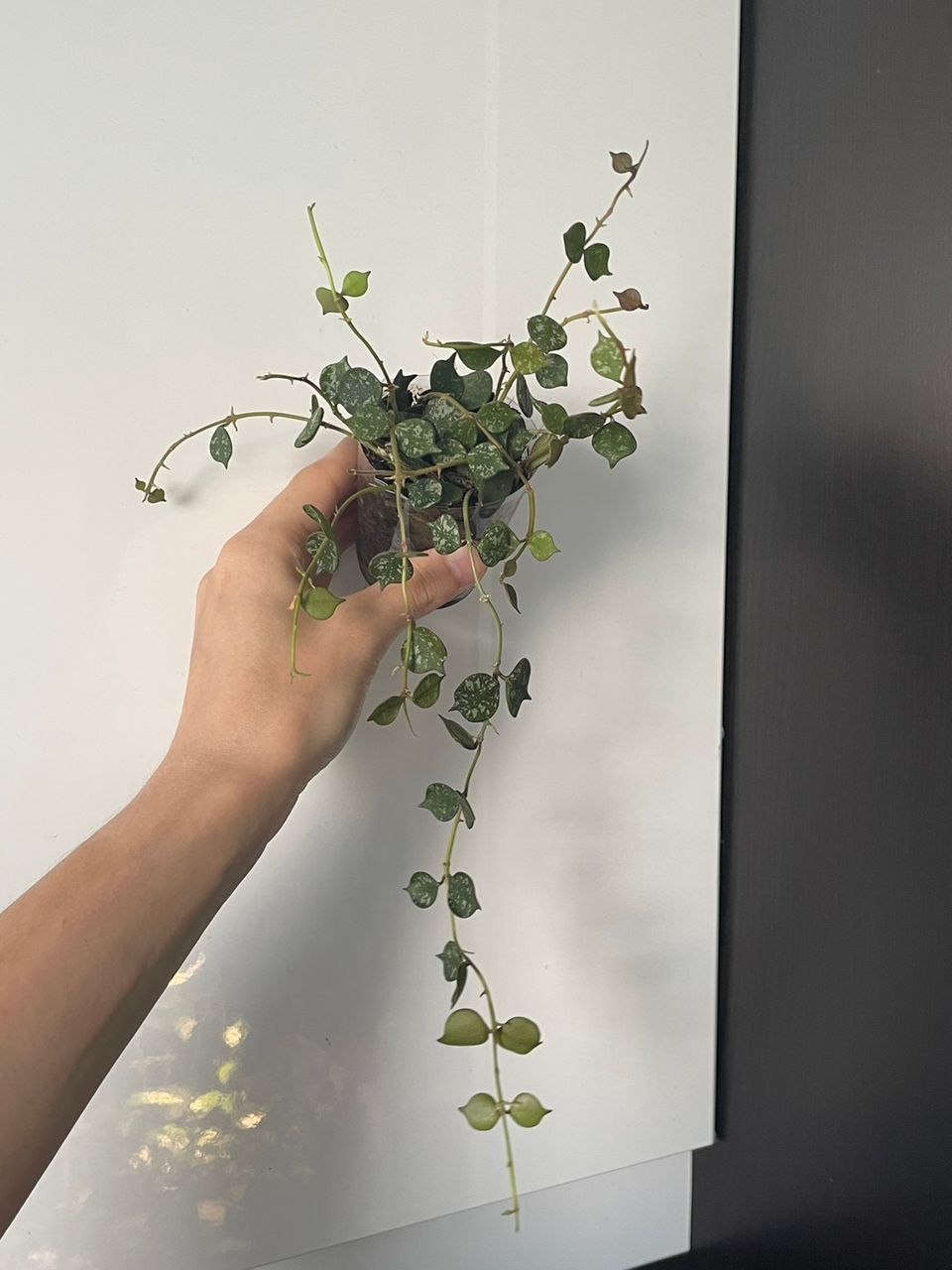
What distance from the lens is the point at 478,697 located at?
0.63 metres

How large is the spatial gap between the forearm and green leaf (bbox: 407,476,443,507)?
20cm

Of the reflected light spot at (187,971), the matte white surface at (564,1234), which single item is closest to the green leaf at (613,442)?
the reflected light spot at (187,971)

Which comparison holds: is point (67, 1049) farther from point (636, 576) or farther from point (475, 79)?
point (475, 79)

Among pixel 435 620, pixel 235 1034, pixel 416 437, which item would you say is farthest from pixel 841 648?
pixel 235 1034

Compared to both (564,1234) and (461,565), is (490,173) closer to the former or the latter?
(461,565)

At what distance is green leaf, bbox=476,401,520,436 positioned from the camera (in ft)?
1.95

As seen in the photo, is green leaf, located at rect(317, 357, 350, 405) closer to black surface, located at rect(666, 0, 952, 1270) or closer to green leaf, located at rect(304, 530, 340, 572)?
green leaf, located at rect(304, 530, 340, 572)

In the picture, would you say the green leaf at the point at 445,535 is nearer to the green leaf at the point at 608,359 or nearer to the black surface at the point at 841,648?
the green leaf at the point at 608,359

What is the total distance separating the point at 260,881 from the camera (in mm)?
762

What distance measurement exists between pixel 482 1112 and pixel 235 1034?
0.22 metres

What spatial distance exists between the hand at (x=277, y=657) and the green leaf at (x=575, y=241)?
7.9 inches

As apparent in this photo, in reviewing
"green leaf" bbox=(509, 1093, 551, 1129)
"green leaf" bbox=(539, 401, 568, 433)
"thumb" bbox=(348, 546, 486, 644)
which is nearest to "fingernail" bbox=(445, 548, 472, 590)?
"thumb" bbox=(348, 546, 486, 644)

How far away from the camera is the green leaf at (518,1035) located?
24.9 inches

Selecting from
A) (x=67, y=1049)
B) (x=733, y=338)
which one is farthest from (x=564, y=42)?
(x=67, y=1049)
